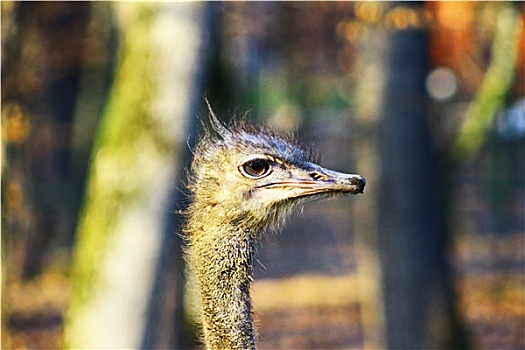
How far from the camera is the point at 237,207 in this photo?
382 cm

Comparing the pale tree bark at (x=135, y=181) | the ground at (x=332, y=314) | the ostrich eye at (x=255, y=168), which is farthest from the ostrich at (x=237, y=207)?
the ground at (x=332, y=314)

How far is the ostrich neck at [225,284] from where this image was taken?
3.72 meters

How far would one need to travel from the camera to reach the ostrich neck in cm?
372

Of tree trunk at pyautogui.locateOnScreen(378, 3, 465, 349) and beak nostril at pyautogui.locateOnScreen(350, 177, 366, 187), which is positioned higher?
tree trunk at pyautogui.locateOnScreen(378, 3, 465, 349)

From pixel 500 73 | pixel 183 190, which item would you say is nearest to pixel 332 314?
pixel 500 73

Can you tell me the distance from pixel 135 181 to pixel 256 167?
6.56 feet

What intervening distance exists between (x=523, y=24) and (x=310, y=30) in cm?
1132

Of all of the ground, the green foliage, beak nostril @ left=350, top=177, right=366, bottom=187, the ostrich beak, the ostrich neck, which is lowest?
the ostrich neck

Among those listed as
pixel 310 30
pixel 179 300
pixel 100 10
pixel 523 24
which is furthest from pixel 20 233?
pixel 310 30

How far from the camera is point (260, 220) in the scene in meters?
3.87

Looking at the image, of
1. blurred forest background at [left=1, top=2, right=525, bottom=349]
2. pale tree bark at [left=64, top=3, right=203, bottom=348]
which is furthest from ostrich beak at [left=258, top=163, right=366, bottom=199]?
pale tree bark at [left=64, top=3, right=203, bottom=348]

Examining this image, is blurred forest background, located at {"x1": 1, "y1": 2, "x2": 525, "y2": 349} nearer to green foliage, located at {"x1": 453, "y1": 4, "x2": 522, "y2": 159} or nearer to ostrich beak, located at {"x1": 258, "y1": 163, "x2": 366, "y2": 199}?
green foliage, located at {"x1": 453, "y1": 4, "x2": 522, "y2": 159}

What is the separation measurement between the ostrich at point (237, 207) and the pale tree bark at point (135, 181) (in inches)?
70.1

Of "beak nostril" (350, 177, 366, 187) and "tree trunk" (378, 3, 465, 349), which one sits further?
"tree trunk" (378, 3, 465, 349)
